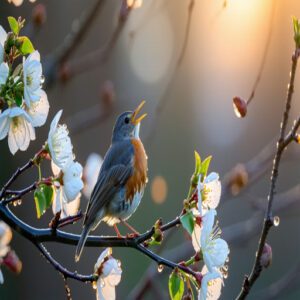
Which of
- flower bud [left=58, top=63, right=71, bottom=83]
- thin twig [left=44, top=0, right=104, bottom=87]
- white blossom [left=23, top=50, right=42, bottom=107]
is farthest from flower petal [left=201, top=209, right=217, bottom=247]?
flower bud [left=58, top=63, right=71, bottom=83]

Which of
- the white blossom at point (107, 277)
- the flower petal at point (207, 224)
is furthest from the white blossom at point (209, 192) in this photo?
the white blossom at point (107, 277)

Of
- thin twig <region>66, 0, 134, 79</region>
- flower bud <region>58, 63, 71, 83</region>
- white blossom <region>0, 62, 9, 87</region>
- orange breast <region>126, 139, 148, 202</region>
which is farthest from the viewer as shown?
flower bud <region>58, 63, 71, 83</region>

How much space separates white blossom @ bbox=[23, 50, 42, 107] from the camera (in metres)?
1.62

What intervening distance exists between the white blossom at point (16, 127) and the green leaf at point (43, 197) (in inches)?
4.3

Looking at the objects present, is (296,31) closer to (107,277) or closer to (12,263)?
(107,277)

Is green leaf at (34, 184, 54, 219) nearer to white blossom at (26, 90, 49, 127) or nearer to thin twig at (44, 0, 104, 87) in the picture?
white blossom at (26, 90, 49, 127)

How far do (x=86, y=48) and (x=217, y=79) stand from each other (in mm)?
6502

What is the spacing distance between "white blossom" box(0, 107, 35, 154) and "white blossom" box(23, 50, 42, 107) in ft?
0.11

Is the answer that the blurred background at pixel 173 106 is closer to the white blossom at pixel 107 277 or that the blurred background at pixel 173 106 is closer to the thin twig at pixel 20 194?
the white blossom at pixel 107 277

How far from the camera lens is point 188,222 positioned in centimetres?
168

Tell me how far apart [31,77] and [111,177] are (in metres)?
1.29

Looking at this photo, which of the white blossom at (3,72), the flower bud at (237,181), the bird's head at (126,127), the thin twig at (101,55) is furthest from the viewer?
the bird's head at (126,127)

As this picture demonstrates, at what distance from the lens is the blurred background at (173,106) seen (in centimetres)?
285

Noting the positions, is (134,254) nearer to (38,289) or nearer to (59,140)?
(38,289)
